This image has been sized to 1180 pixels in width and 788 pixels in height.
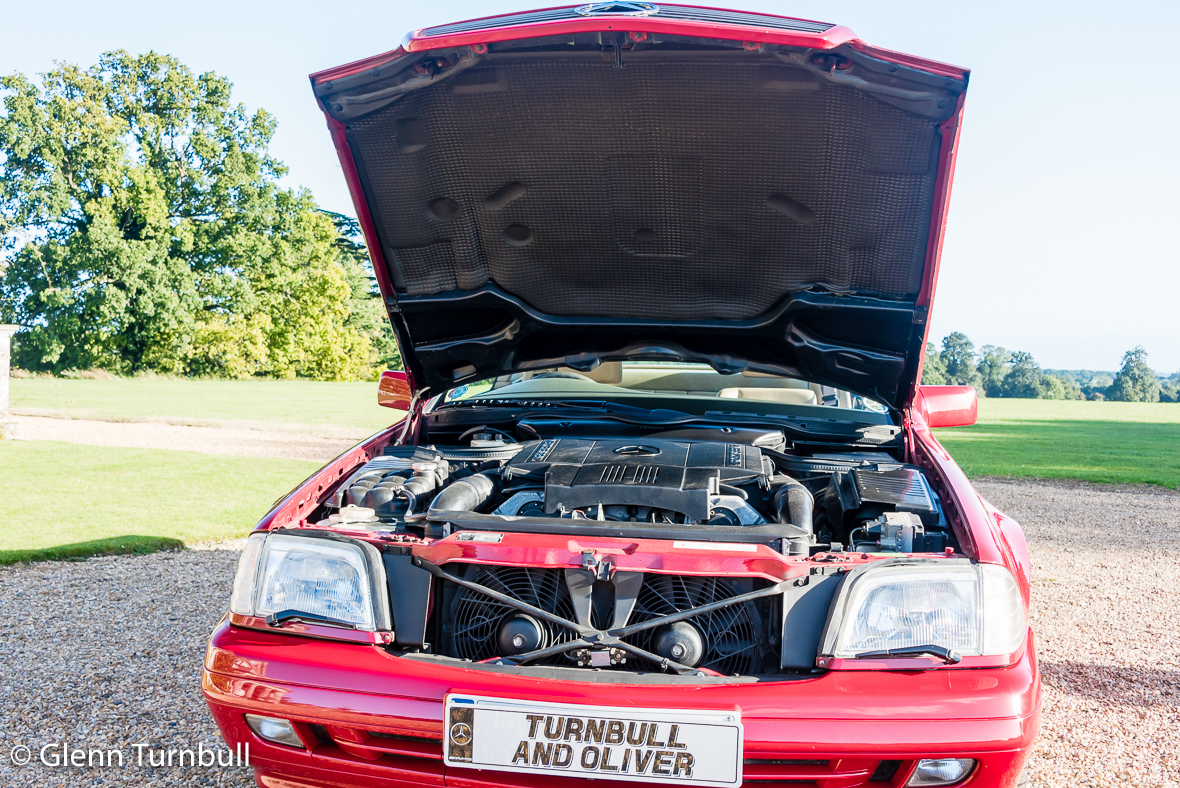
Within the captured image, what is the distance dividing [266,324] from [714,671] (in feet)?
133

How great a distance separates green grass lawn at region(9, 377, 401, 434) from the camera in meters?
18.5

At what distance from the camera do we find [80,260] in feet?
108

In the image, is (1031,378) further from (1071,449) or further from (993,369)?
(1071,449)

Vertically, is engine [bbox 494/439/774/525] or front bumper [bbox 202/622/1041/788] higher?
engine [bbox 494/439/774/525]

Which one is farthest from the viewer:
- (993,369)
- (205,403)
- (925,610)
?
(993,369)

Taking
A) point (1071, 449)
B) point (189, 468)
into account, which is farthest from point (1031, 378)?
point (189, 468)

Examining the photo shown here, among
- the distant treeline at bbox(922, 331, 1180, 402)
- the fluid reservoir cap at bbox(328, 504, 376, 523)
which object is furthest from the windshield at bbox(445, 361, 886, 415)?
the distant treeline at bbox(922, 331, 1180, 402)

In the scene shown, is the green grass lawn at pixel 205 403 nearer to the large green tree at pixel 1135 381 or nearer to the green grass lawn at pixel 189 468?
the green grass lawn at pixel 189 468

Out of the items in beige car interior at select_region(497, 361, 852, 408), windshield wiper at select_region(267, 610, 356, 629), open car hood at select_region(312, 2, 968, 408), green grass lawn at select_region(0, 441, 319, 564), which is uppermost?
open car hood at select_region(312, 2, 968, 408)

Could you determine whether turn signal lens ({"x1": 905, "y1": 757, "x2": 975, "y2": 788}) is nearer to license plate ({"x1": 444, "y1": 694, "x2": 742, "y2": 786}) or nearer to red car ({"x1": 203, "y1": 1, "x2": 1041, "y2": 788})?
red car ({"x1": 203, "y1": 1, "x2": 1041, "y2": 788})

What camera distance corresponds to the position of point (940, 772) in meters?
1.75

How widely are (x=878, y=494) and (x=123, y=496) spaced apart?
304 inches

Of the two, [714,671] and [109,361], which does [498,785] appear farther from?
[109,361]

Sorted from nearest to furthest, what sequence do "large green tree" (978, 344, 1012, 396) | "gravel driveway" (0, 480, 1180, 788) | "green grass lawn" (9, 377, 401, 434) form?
"gravel driveway" (0, 480, 1180, 788), "green grass lawn" (9, 377, 401, 434), "large green tree" (978, 344, 1012, 396)
